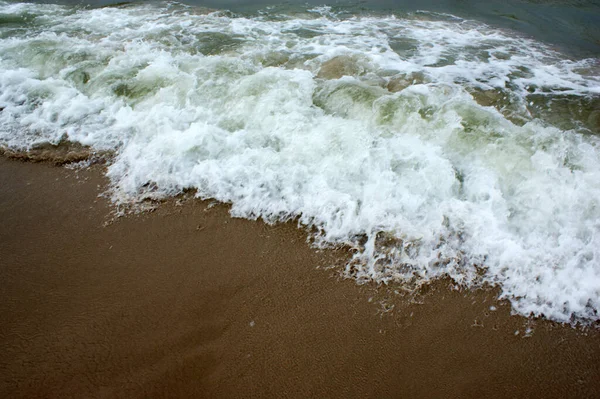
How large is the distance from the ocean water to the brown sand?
1.09 feet

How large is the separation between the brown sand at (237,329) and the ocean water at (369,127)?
33cm

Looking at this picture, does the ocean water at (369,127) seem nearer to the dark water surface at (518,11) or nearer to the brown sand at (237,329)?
the dark water surface at (518,11)

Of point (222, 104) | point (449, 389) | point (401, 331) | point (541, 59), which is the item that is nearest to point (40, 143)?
point (222, 104)

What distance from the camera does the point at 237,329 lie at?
3.04 meters

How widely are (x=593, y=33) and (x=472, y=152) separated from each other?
A: 21.9 ft

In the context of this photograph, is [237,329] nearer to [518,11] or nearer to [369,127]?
[369,127]

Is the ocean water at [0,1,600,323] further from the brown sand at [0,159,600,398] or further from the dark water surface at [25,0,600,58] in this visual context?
the brown sand at [0,159,600,398]

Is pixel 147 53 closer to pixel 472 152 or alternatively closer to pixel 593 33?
pixel 472 152

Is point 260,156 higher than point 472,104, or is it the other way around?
point 472,104

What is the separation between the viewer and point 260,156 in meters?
4.63

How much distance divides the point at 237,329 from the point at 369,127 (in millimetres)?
3336

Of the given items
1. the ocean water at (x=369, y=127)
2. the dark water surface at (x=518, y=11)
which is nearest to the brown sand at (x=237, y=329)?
the ocean water at (x=369, y=127)

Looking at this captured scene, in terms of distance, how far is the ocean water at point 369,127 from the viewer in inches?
141

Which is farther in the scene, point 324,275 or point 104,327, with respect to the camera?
point 324,275
